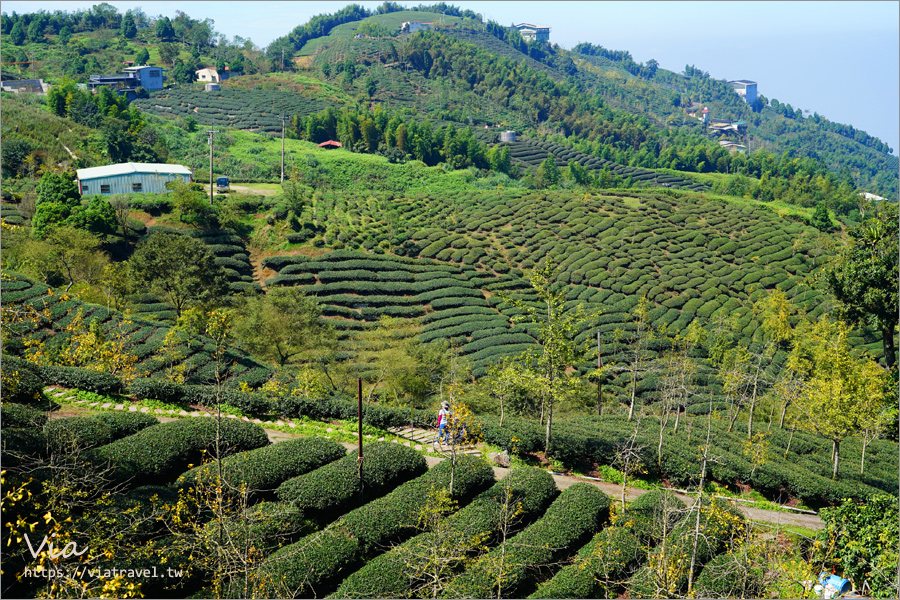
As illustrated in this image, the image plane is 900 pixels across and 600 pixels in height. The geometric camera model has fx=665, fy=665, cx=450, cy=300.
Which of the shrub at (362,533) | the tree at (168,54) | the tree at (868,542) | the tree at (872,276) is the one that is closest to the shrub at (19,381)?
the shrub at (362,533)

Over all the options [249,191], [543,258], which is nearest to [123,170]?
[249,191]

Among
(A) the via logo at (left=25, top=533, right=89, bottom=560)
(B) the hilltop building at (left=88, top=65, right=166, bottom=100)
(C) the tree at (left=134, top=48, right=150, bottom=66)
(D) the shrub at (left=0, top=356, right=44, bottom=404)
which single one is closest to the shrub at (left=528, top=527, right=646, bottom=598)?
(A) the via logo at (left=25, top=533, right=89, bottom=560)

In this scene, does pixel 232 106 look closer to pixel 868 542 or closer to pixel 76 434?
pixel 76 434

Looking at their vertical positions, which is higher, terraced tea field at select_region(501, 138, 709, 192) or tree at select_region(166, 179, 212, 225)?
terraced tea field at select_region(501, 138, 709, 192)

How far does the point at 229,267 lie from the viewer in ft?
176

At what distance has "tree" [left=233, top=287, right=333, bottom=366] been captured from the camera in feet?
115

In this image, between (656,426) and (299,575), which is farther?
(656,426)

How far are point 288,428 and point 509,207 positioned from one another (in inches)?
2216

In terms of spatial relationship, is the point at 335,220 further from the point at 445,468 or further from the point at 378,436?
the point at 445,468

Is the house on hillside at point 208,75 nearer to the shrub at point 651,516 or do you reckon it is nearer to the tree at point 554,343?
the tree at point 554,343

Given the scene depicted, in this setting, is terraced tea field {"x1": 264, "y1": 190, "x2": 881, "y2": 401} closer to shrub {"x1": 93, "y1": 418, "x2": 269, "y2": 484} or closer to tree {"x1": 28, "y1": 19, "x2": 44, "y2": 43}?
shrub {"x1": 93, "y1": 418, "x2": 269, "y2": 484}

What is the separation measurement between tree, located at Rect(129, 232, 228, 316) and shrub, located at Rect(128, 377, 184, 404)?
49.3 ft

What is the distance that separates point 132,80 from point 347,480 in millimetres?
108908

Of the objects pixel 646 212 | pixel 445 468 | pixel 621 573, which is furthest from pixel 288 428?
pixel 646 212
